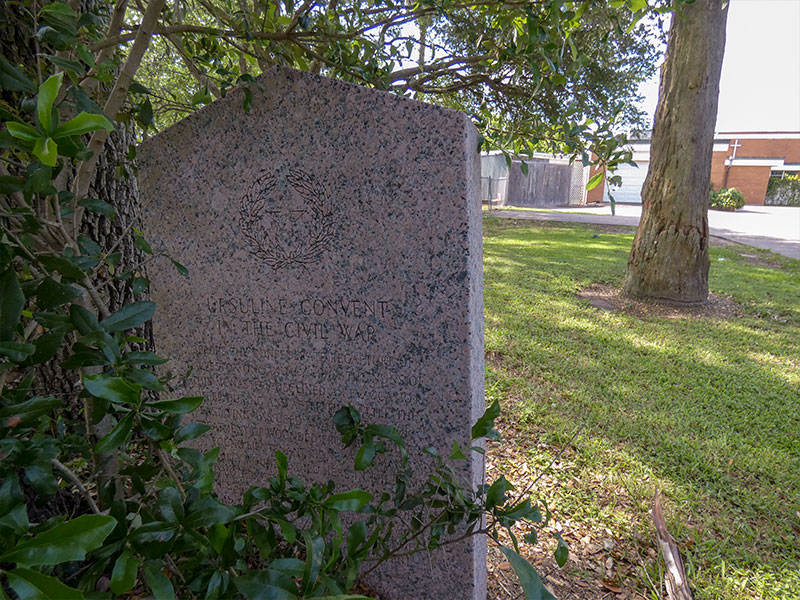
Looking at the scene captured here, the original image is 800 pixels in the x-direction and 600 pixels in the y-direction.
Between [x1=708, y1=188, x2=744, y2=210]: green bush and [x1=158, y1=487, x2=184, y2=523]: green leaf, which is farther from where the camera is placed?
[x1=708, y1=188, x2=744, y2=210]: green bush

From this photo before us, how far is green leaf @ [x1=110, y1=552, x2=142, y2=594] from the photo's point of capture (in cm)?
72

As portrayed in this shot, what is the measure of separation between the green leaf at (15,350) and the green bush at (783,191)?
37.1m

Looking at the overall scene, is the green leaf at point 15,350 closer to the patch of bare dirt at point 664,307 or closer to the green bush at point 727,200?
the patch of bare dirt at point 664,307

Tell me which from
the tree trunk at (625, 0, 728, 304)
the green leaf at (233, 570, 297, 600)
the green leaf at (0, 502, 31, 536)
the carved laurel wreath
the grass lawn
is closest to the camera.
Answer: the green leaf at (0, 502, 31, 536)

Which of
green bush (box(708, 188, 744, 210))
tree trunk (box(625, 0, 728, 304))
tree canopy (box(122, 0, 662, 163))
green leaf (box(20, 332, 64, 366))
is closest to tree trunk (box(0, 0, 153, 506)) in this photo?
tree canopy (box(122, 0, 662, 163))

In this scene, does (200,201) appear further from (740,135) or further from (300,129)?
(740,135)

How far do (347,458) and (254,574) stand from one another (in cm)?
98

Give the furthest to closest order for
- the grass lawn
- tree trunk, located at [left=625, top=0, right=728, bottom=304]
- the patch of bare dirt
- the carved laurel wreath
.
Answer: the patch of bare dirt
tree trunk, located at [left=625, top=0, right=728, bottom=304]
the grass lawn
the carved laurel wreath

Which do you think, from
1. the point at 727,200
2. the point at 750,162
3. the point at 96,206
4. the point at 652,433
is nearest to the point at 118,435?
the point at 96,206

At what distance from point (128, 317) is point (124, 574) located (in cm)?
44

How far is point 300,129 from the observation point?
5.04 feet

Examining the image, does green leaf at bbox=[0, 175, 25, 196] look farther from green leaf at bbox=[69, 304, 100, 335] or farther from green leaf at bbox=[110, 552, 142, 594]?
green leaf at bbox=[110, 552, 142, 594]

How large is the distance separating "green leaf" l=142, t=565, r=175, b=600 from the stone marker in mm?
933

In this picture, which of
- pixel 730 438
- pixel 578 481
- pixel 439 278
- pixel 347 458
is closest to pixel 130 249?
pixel 347 458
